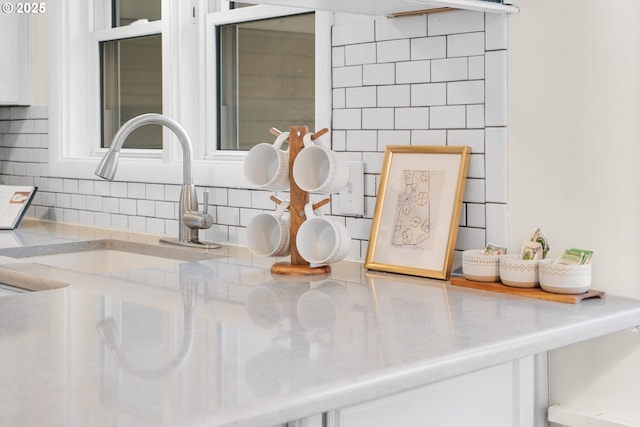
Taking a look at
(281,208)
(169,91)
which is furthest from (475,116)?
(169,91)

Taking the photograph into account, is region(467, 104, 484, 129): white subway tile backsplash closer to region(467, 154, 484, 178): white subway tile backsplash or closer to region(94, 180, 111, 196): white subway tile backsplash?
region(467, 154, 484, 178): white subway tile backsplash

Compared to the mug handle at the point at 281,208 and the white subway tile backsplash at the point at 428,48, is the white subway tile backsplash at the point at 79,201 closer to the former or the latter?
the mug handle at the point at 281,208

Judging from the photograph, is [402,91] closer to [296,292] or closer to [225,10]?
[296,292]

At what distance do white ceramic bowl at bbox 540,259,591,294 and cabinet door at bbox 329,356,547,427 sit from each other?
0.14 m

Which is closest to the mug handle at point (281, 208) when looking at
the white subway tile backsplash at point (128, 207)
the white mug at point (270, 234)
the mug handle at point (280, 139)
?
the white mug at point (270, 234)

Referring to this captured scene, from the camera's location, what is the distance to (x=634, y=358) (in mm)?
1694

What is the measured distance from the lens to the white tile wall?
190cm

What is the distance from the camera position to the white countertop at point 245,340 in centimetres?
107

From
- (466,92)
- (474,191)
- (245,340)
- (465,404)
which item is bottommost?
(465,404)

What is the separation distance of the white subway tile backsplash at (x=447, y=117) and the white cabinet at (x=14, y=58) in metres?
2.02

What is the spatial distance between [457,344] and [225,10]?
174 cm

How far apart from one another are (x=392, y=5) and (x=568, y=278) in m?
0.73

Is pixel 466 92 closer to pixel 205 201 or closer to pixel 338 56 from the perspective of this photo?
pixel 338 56

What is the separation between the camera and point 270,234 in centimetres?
208
